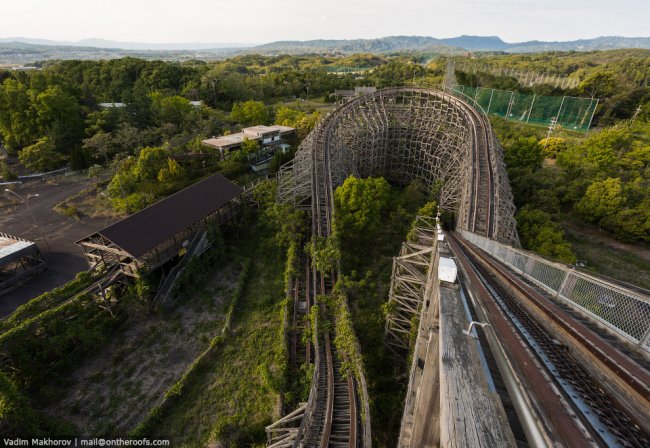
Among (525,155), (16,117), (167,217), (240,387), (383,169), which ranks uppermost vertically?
(16,117)

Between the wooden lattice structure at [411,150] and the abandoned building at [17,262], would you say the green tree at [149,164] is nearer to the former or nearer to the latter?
the abandoned building at [17,262]

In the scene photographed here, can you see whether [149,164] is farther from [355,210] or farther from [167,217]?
[355,210]

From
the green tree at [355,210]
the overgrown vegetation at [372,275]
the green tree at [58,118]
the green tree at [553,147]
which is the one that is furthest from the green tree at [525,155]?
the green tree at [58,118]

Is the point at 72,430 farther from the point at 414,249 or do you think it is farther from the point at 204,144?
the point at 204,144

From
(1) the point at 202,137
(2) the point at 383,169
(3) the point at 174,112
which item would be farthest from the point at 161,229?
(3) the point at 174,112

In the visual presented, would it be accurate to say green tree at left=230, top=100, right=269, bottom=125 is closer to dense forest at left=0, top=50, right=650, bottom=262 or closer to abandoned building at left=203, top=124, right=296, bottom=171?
dense forest at left=0, top=50, right=650, bottom=262

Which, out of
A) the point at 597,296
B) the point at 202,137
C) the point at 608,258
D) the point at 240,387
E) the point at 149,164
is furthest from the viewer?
the point at 202,137
